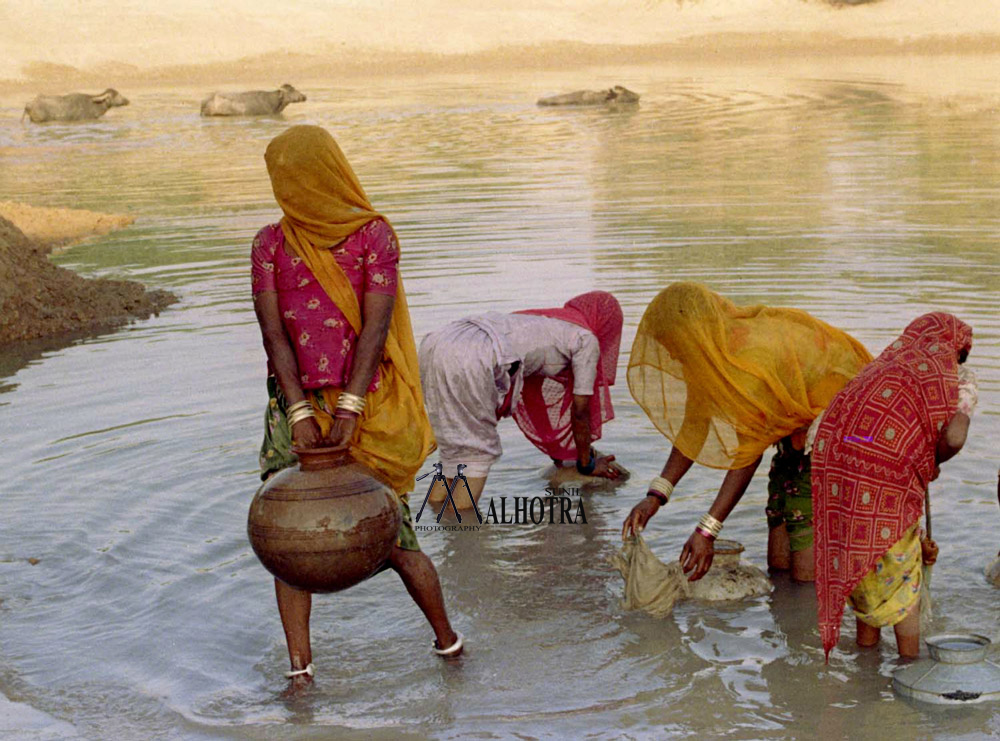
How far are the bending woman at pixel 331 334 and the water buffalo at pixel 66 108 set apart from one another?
104 ft

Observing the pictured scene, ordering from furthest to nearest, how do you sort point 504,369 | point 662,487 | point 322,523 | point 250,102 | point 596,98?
point 250,102
point 596,98
point 504,369
point 662,487
point 322,523

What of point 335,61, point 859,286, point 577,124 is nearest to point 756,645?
point 859,286

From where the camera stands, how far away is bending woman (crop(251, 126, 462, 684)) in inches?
162

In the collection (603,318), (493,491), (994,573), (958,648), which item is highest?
(603,318)

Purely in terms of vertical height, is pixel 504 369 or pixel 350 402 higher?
pixel 350 402

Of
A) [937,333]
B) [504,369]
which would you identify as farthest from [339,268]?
[937,333]

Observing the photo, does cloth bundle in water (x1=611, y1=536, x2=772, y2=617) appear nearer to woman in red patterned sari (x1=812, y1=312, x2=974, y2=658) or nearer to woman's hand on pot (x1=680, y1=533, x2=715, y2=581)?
woman's hand on pot (x1=680, y1=533, x2=715, y2=581)

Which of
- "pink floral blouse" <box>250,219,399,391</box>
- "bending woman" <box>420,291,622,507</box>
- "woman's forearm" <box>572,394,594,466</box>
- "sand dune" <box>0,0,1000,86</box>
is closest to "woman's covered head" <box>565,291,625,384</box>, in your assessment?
"bending woman" <box>420,291,622,507</box>

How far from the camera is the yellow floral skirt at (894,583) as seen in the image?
405 centimetres

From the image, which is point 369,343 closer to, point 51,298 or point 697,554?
point 697,554

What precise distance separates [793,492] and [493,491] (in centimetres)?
179

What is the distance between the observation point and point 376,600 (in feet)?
16.9

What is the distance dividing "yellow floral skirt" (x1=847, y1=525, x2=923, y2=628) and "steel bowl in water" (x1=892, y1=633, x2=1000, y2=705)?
135mm

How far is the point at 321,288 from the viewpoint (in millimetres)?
4164
